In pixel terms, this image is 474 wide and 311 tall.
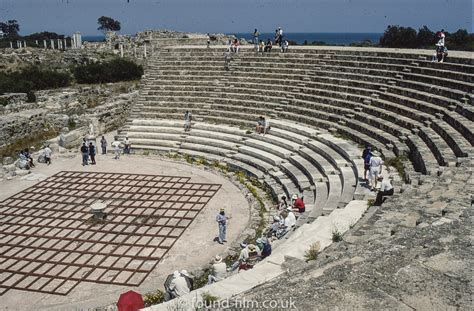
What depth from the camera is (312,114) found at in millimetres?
→ 19828

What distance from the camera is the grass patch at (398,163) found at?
41.6ft

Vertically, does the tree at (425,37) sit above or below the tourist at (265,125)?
above

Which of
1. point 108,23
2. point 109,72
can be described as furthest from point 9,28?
point 109,72

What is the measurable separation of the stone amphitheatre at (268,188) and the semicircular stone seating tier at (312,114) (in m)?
0.07

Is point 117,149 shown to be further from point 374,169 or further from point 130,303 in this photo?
point 130,303

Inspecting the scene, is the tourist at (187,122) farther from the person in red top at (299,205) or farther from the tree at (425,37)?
the tree at (425,37)

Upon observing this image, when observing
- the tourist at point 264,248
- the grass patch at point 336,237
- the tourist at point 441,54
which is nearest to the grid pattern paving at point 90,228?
the tourist at point 264,248

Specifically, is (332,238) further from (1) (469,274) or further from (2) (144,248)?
(2) (144,248)

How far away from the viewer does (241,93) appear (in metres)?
23.4

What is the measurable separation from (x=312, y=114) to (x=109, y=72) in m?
20.8

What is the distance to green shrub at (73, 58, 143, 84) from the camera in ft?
116

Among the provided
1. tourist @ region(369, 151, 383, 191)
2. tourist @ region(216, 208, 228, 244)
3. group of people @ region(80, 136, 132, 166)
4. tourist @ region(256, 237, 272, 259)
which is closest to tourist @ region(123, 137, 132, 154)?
group of people @ region(80, 136, 132, 166)

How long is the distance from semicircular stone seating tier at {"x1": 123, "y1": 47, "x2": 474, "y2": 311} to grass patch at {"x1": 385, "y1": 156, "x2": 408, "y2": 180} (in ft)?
0.76

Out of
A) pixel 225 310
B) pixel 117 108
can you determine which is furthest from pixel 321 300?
pixel 117 108
